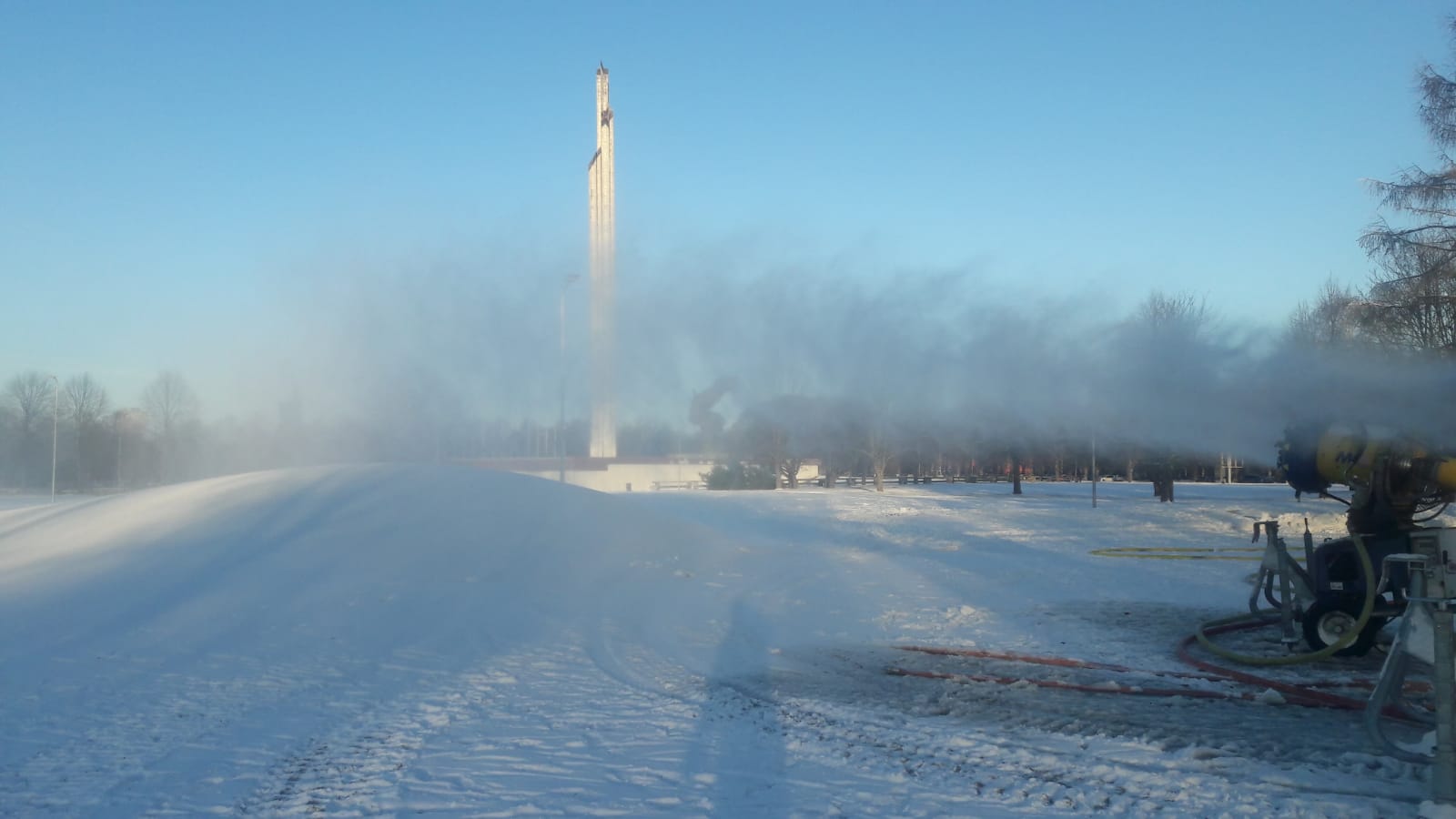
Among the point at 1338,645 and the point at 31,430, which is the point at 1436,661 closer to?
the point at 1338,645

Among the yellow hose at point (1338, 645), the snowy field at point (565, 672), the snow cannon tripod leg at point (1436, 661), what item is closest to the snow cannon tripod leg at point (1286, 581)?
the yellow hose at point (1338, 645)

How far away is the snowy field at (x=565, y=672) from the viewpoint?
20.7 feet

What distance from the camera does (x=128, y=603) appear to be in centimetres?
1197

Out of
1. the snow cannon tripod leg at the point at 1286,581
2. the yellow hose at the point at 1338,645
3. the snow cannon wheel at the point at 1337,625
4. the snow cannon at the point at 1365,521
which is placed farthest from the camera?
the snow cannon tripod leg at the point at 1286,581

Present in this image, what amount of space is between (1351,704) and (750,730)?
5594mm

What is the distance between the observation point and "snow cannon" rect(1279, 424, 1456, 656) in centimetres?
1096

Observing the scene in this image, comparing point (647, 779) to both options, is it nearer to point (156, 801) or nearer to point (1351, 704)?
point (156, 801)

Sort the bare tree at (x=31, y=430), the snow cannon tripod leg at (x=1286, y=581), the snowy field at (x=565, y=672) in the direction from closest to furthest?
1. the snowy field at (x=565, y=672)
2. the snow cannon tripod leg at (x=1286, y=581)
3. the bare tree at (x=31, y=430)

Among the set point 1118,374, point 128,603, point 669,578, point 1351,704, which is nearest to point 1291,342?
point 1118,374

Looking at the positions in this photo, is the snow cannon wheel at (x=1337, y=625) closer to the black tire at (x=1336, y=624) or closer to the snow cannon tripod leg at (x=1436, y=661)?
the black tire at (x=1336, y=624)

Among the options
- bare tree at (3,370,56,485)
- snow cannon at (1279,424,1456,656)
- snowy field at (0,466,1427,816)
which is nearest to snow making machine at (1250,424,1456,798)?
snow cannon at (1279,424,1456,656)

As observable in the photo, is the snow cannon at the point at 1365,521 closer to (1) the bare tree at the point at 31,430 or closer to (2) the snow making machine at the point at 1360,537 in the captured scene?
(2) the snow making machine at the point at 1360,537

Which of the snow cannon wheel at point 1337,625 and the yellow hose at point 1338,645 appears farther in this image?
the snow cannon wheel at point 1337,625

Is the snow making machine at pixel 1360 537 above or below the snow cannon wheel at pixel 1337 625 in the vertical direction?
above
